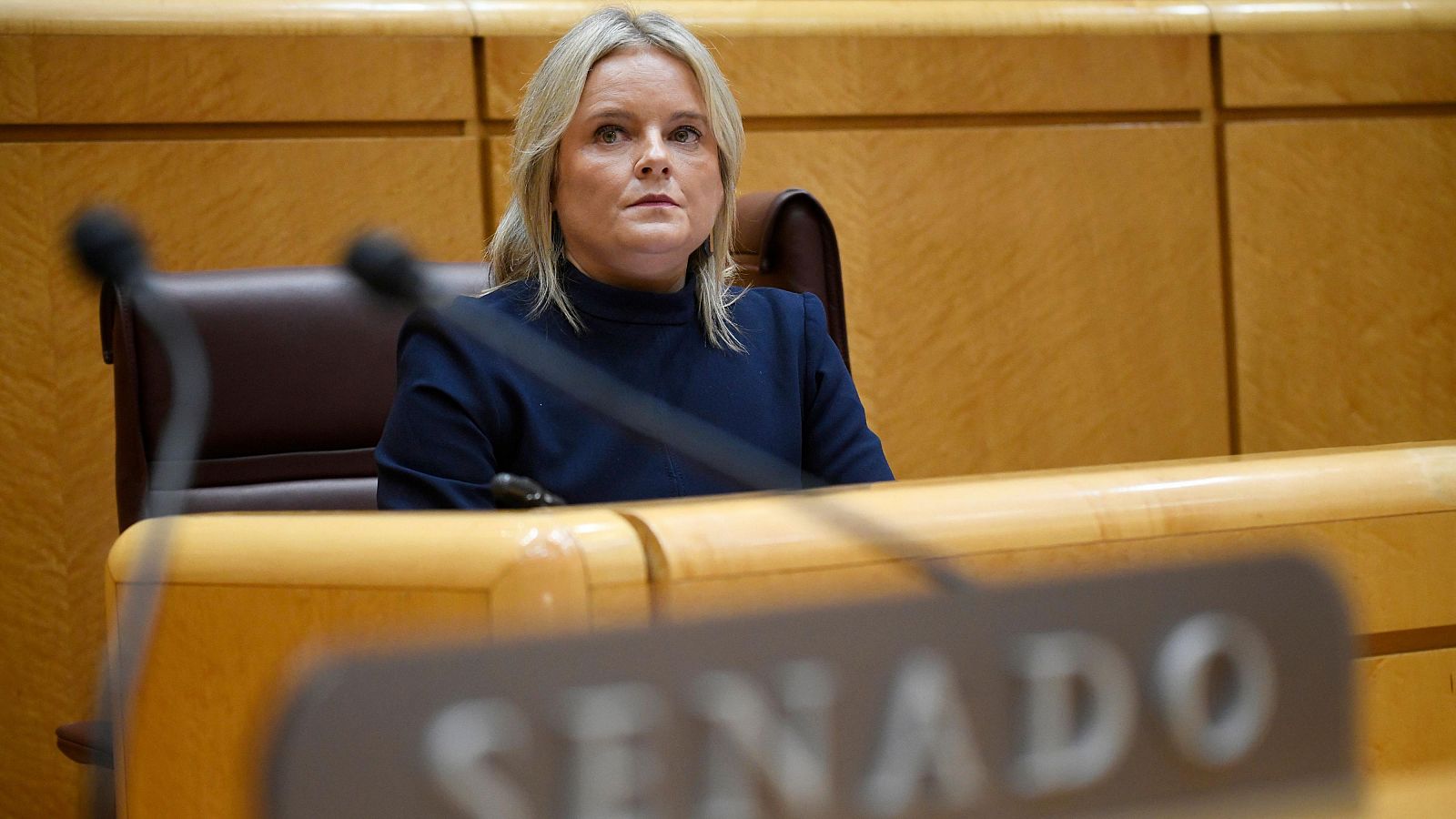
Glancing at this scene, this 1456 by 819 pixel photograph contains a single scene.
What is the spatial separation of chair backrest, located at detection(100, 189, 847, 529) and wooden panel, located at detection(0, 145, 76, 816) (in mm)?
410

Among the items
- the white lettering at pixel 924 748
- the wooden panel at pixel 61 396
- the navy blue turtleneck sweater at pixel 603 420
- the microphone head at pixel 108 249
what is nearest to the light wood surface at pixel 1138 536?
the white lettering at pixel 924 748

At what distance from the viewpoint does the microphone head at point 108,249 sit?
2.49 feet

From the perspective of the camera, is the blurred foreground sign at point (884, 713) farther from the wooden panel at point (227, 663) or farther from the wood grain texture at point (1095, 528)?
the wooden panel at point (227, 663)

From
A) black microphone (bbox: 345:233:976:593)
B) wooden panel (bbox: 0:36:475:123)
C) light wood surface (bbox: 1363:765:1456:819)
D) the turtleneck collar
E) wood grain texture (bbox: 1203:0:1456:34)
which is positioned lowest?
light wood surface (bbox: 1363:765:1456:819)

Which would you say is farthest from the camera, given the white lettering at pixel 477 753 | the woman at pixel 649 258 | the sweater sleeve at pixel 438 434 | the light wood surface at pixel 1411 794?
the woman at pixel 649 258

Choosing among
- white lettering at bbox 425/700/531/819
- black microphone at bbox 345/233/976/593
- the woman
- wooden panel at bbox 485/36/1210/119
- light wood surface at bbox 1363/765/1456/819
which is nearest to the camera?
white lettering at bbox 425/700/531/819

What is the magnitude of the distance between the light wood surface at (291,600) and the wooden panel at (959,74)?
4.42 ft

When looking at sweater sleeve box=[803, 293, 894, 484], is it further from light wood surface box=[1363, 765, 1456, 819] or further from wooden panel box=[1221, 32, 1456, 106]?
wooden panel box=[1221, 32, 1456, 106]

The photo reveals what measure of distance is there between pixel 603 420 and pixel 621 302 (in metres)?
0.16

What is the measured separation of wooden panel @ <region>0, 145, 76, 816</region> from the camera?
170cm

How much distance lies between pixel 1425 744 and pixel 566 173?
824 mm

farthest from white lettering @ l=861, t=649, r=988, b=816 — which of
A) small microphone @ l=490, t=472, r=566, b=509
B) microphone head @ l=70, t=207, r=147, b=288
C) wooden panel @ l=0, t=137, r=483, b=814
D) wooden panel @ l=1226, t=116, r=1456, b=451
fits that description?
wooden panel @ l=1226, t=116, r=1456, b=451

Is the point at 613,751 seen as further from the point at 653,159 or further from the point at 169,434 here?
the point at 653,159

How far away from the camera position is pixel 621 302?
3.99 feet
